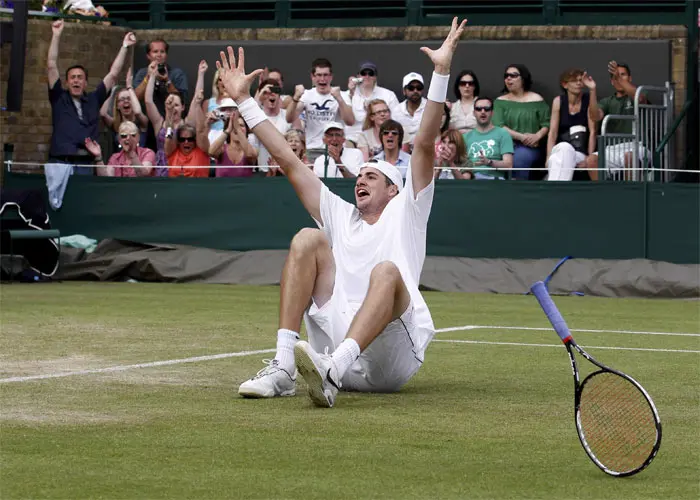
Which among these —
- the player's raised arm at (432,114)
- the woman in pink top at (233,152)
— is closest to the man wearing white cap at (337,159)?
the woman in pink top at (233,152)

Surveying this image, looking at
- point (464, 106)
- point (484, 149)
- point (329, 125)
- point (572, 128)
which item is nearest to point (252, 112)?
point (329, 125)

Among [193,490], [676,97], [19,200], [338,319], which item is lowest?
[193,490]

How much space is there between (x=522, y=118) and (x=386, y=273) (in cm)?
1099

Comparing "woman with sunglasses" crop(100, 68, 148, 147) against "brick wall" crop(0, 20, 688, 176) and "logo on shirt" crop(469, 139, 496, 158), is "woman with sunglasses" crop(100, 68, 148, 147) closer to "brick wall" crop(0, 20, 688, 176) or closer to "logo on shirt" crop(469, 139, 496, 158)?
"brick wall" crop(0, 20, 688, 176)

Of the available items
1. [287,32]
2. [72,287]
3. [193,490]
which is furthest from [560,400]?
[287,32]

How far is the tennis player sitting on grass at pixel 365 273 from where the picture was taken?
791 cm

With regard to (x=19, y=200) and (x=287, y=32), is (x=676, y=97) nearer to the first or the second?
(x=287, y=32)

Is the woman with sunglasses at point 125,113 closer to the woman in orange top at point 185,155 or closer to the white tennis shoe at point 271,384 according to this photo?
the woman in orange top at point 185,155

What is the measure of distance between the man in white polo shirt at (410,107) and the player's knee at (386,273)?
427 inches

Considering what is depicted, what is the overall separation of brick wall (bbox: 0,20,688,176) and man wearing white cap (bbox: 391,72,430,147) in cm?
296

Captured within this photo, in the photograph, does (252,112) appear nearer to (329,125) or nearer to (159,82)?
(329,125)

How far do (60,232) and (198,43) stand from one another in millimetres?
4489

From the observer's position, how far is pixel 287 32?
2236 centimetres

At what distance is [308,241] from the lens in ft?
26.5
